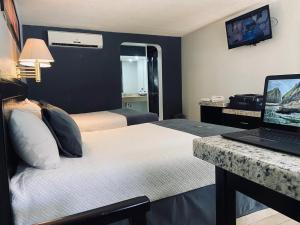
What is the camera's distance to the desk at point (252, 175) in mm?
510

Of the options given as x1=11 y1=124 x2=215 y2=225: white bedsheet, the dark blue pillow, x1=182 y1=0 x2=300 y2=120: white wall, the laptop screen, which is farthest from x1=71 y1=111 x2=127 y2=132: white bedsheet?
the laptop screen

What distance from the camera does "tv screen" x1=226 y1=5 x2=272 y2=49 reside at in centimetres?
322

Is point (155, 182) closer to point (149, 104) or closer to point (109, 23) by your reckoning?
point (109, 23)

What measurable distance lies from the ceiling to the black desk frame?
301 centimetres

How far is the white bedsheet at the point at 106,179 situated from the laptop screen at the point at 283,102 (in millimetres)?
695

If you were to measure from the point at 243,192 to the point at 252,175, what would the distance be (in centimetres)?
15

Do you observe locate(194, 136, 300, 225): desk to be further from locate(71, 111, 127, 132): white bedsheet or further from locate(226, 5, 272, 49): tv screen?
locate(226, 5, 272, 49): tv screen

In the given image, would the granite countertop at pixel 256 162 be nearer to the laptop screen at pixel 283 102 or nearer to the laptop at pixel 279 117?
the laptop at pixel 279 117

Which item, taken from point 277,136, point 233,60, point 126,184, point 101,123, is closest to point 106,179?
point 126,184

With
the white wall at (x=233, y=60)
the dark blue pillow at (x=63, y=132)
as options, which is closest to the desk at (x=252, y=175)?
the dark blue pillow at (x=63, y=132)

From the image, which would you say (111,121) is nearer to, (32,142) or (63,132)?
(63,132)

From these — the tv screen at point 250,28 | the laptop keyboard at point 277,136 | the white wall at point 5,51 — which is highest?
the tv screen at point 250,28

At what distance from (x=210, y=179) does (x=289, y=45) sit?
259 centimetres

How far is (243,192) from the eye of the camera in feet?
2.29
